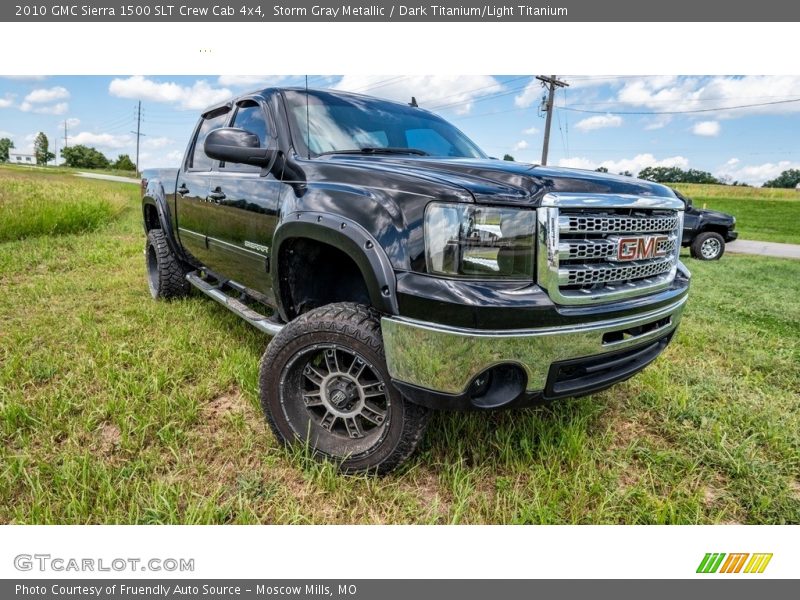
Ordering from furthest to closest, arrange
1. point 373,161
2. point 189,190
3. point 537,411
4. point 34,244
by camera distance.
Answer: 1. point 34,244
2. point 189,190
3. point 537,411
4. point 373,161

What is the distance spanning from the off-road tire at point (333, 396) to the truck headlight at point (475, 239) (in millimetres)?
440

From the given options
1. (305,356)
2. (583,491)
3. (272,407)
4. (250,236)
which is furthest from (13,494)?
(583,491)

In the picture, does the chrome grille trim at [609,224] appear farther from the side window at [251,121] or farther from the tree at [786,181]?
the tree at [786,181]

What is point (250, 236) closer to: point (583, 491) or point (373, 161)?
point (373, 161)

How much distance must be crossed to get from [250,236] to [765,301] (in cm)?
586

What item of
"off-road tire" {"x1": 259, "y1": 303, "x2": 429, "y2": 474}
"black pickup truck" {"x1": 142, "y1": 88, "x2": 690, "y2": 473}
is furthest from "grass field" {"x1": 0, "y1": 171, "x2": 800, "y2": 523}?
"black pickup truck" {"x1": 142, "y1": 88, "x2": 690, "y2": 473}

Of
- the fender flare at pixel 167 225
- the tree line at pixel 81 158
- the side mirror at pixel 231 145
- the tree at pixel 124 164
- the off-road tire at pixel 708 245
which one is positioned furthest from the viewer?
the tree at pixel 124 164

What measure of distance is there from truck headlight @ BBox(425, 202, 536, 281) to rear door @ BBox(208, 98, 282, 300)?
1142 mm

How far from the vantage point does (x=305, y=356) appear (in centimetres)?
221

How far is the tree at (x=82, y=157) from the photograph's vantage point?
4281 cm

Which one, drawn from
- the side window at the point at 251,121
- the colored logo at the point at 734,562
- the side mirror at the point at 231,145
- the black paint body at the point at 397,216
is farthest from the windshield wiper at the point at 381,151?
the colored logo at the point at 734,562

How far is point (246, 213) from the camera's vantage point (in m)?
2.94

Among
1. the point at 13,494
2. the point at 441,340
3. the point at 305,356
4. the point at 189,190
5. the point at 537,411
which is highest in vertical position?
the point at 189,190

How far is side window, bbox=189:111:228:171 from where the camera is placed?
3.87 m
